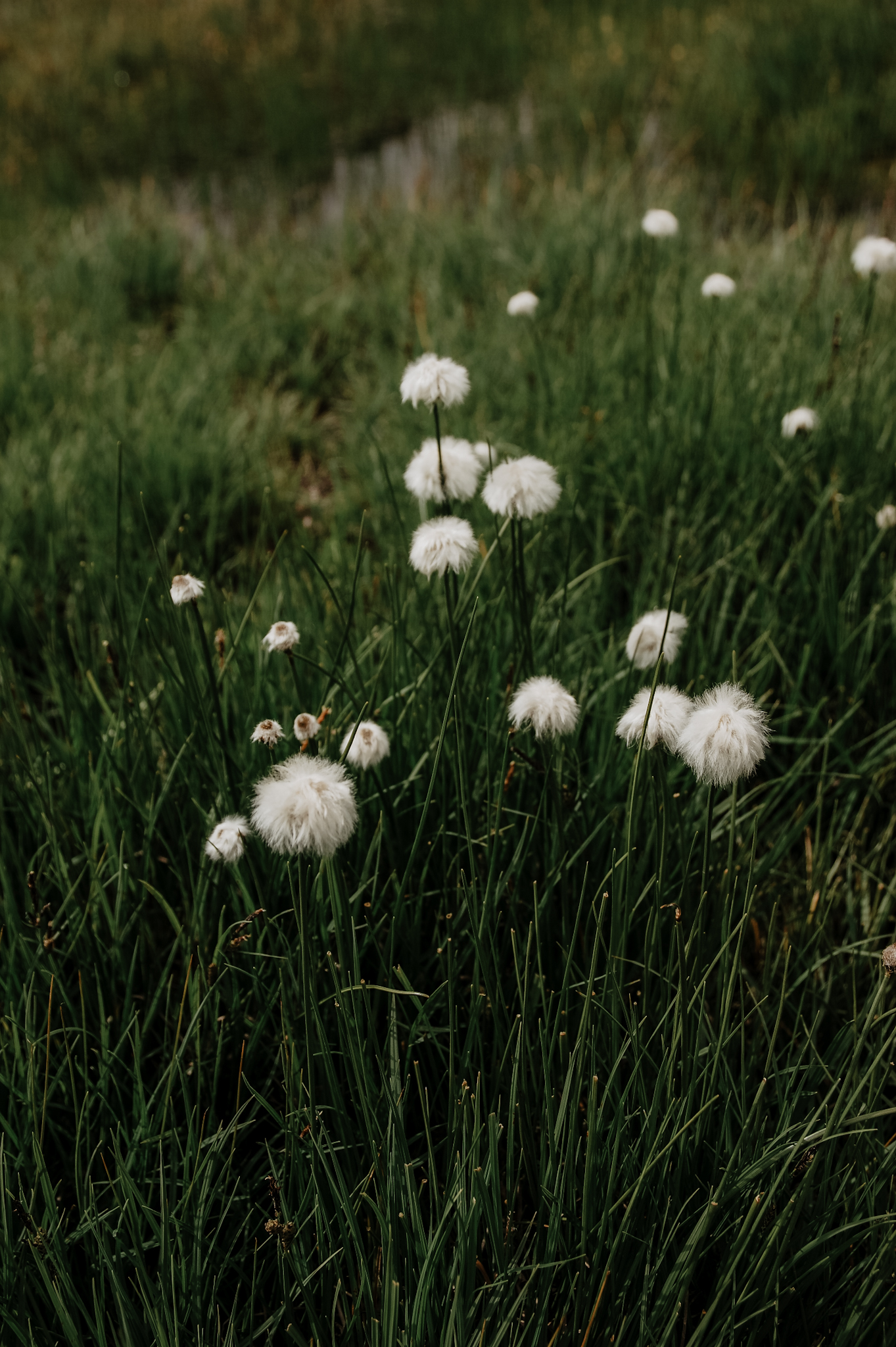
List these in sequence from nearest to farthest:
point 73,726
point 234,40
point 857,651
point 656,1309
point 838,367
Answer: point 656,1309, point 73,726, point 857,651, point 838,367, point 234,40

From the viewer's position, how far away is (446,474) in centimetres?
145

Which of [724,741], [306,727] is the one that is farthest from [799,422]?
[306,727]

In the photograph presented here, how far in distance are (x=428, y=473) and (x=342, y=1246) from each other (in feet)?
3.54

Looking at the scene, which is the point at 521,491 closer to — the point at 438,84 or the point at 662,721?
the point at 662,721

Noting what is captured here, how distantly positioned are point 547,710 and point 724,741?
26cm

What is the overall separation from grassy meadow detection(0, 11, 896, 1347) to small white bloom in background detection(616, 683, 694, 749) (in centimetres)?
3

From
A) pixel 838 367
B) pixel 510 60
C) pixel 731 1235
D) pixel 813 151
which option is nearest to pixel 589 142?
pixel 813 151

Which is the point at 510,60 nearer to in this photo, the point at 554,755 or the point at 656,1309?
the point at 554,755

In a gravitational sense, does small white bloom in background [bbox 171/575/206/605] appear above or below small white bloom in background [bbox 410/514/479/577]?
below

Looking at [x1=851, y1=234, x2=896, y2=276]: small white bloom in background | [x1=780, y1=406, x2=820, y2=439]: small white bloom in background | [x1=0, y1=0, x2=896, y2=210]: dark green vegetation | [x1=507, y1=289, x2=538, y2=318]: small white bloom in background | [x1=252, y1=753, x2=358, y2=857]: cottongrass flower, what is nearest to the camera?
[x1=252, y1=753, x2=358, y2=857]: cottongrass flower

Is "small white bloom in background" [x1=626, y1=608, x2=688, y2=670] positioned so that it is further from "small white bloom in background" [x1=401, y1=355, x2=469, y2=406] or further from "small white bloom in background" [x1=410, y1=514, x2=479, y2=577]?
"small white bloom in background" [x1=401, y1=355, x2=469, y2=406]

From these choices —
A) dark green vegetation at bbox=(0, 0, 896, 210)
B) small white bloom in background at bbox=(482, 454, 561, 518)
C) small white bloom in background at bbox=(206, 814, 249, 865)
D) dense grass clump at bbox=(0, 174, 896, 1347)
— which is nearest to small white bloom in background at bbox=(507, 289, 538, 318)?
dense grass clump at bbox=(0, 174, 896, 1347)

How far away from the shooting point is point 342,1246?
3.40 feet

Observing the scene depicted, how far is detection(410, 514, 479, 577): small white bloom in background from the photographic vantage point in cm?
126
